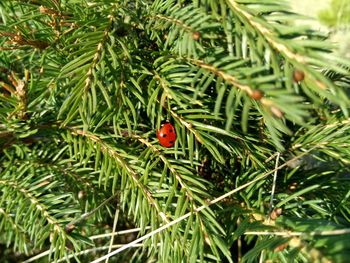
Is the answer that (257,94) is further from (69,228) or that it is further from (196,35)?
(69,228)

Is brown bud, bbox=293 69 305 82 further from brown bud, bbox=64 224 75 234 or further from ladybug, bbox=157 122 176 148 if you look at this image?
brown bud, bbox=64 224 75 234

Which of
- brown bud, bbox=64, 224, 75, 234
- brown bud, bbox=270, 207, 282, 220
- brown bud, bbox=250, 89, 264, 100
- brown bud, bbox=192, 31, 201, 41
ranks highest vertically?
brown bud, bbox=250, 89, 264, 100

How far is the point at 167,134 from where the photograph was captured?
57 cm

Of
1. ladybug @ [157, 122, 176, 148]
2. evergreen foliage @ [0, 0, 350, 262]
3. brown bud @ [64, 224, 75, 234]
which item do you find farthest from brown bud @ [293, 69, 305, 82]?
brown bud @ [64, 224, 75, 234]

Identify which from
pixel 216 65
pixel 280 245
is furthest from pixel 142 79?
pixel 280 245

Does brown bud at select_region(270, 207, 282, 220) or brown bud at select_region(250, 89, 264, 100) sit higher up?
brown bud at select_region(250, 89, 264, 100)

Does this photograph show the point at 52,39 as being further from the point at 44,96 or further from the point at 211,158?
the point at 211,158

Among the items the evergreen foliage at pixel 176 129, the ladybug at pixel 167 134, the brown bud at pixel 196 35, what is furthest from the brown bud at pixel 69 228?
the brown bud at pixel 196 35

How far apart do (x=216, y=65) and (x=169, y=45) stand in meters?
0.15

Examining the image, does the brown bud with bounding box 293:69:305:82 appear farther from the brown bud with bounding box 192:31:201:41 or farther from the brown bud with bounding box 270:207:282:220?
the brown bud with bounding box 270:207:282:220

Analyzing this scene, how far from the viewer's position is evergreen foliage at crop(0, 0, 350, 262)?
47cm

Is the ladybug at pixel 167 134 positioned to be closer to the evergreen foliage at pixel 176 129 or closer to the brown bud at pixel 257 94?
the evergreen foliage at pixel 176 129

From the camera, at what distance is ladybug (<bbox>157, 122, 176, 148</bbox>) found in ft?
1.87

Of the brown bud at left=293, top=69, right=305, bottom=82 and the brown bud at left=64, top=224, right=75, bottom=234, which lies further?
the brown bud at left=64, top=224, right=75, bottom=234
